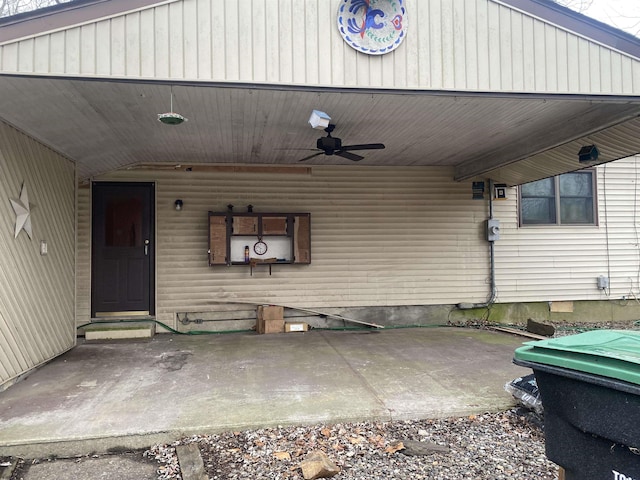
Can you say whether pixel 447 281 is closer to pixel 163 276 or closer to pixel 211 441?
pixel 163 276

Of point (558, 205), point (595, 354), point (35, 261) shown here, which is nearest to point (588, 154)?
point (558, 205)

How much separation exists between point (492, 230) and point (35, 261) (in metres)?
6.35

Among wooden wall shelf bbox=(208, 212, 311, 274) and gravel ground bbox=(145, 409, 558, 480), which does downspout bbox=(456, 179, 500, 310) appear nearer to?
wooden wall shelf bbox=(208, 212, 311, 274)

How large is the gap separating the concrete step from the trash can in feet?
16.9

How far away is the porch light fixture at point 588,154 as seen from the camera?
485cm

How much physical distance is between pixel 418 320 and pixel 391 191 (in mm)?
2158

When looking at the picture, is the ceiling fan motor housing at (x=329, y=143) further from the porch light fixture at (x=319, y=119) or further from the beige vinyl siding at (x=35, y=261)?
the beige vinyl siding at (x=35, y=261)

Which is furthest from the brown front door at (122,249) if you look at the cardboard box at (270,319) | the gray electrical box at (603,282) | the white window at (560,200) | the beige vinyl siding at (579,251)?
the gray electrical box at (603,282)

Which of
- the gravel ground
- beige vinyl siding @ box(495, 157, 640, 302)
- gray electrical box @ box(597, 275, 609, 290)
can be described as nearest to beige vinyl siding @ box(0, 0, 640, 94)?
the gravel ground

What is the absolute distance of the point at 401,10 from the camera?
134 inches

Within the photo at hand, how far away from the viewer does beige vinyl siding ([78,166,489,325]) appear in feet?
19.8

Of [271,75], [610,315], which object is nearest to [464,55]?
[271,75]

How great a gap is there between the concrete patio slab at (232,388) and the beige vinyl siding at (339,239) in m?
0.97

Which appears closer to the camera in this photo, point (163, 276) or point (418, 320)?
point (163, 276)
